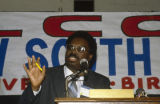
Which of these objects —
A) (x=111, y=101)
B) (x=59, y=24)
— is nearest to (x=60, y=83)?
(x=111, y=101)

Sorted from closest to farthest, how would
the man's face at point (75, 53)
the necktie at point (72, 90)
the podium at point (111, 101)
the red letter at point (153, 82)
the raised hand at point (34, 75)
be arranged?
the podium at point (111, 101) < the raised hand at point (34, 75) < the necktie at point (72, 90) < the man's face at point (75, 53) < the red letter at point (153, 82)

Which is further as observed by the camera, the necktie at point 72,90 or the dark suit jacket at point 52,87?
the necktie at point 72,90

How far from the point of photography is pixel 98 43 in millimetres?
3414

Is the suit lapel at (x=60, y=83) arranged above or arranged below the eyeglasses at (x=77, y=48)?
below

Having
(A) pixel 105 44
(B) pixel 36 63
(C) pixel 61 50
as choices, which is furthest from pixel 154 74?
(B) pixel 36 63

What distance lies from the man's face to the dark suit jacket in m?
0.10

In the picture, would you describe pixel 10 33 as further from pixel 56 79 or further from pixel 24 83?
pixel 56 79

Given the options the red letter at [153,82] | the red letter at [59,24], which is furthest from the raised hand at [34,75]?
the red letter at [153,82]

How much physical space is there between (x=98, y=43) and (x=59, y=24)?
62 centimetres

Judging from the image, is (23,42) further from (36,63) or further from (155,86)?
(155,86)

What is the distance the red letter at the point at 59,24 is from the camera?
A: 11.4ft

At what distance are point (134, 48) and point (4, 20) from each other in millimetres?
1805

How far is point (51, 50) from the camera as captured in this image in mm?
3391

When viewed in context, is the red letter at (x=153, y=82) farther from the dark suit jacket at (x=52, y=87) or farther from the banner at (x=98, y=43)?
the dark suit jacket at (x=52, y=87)
